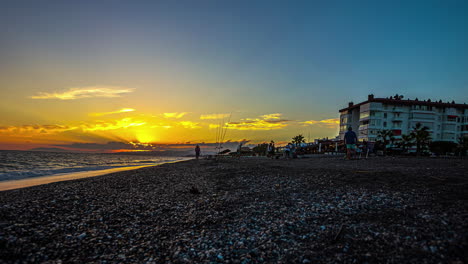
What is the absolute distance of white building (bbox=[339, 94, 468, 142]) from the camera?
83.9m

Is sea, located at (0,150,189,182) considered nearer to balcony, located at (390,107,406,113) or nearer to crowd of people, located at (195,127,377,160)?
crowd of people, located at (195,127,377,160)

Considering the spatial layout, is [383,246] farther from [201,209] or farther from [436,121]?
[436,121]

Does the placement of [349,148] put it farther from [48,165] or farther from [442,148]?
[442,148]

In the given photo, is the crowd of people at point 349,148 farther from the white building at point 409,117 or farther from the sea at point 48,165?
the white building at point 409,117

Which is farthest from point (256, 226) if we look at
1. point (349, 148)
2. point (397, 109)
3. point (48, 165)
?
point (397, 109)

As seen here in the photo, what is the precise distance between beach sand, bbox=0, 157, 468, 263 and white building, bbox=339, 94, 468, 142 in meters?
81.6

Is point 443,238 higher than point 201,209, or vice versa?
point 443,238

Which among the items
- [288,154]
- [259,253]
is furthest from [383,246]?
[288,154]

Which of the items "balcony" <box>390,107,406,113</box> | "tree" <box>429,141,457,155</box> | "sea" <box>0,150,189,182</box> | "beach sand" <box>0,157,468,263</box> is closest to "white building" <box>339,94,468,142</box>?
"balcony" <box>390,107,406,113</box>

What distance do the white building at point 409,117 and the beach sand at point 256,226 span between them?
8160 cm

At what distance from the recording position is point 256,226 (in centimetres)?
727

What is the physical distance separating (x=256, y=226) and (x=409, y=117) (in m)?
101

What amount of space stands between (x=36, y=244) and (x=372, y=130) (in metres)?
92.5

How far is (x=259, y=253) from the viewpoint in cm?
567
